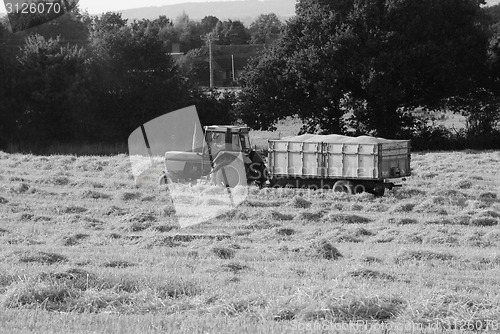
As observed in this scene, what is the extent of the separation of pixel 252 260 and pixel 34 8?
4360 centimetres

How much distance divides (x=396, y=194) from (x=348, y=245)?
693cm

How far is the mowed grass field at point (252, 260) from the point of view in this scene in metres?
8.45

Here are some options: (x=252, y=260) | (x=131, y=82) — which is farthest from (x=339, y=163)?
(x=131, y=82)

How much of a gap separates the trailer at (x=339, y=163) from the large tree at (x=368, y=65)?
14767 millimetres

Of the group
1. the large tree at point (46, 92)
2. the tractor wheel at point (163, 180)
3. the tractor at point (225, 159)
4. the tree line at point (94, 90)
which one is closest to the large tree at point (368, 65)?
the tree line at point (94, 90)

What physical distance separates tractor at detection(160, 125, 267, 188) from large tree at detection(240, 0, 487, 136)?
50.3 ft

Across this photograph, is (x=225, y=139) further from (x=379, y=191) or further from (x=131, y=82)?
(x=131, y=82)

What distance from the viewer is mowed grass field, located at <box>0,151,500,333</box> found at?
8.45m

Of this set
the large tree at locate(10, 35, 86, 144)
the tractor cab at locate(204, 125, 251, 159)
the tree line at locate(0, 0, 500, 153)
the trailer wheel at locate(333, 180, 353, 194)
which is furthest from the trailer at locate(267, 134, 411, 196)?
the large tree at locate(10, 35, 86, 144)

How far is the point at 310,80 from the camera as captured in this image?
37094 millimetres

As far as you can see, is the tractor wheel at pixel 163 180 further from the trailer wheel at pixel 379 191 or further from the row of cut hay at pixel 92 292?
the row of cut hay at pixel 92 292

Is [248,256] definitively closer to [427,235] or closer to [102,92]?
[427,235]

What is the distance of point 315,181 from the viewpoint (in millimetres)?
21391

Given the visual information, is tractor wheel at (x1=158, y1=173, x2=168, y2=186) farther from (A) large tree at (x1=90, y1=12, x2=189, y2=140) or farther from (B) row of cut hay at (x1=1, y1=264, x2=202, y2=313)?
(A) large tree at (x1=90, y1=12, x2=189, y2=140)
